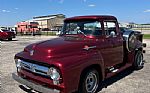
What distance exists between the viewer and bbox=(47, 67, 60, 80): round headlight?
16.3 feet

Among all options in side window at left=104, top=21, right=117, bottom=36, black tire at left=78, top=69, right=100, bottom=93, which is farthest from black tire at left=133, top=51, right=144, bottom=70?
black tire at left=78, top=69, right=100, bottom=93

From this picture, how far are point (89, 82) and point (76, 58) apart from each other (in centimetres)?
89

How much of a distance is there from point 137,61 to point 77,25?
342 centimetres

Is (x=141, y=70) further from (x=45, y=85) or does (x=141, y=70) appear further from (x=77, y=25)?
(x=45, y=85)

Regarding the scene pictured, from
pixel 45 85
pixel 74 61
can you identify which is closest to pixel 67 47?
pixel 74 61

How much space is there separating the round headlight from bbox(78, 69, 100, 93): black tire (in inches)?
29.4

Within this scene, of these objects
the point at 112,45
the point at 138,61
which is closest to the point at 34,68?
the point at 112,45

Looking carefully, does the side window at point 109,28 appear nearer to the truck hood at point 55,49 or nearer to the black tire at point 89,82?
the truck hood at point 55,49

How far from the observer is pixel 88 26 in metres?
6.55

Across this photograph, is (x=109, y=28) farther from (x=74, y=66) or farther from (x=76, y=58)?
(x=74, y=66)

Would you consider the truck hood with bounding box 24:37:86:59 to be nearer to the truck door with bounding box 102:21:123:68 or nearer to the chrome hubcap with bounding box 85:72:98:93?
the chrome hubcap with bounding box 85:72:98:93

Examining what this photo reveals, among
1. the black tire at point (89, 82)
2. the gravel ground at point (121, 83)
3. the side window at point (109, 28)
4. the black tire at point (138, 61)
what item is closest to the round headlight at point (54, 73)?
the black tire at point (89, 82)

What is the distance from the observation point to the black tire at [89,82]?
5531 mm

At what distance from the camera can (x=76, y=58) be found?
5367 millimetres
